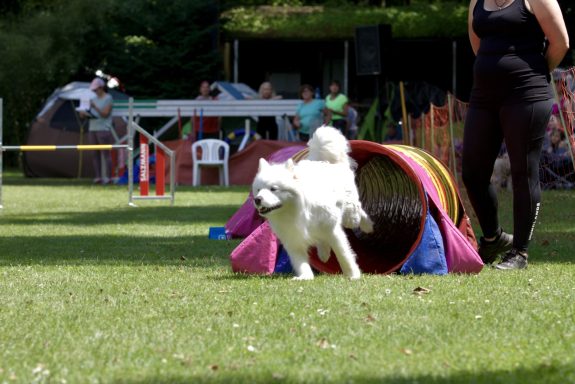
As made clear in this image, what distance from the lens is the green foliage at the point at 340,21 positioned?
103 feet

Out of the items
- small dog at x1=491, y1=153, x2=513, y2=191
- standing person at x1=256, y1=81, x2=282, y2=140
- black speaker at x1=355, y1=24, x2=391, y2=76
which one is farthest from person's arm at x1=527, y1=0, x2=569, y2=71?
standing person at x1=256, y1=81, x2=282, y2=140

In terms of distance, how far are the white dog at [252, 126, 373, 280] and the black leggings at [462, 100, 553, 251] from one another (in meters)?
0.94

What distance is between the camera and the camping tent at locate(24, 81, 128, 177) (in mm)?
27609

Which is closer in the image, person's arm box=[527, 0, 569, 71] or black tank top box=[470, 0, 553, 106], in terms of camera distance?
person's arm box=[527, 0, 569, 71]

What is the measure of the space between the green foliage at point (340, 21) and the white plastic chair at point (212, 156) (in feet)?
29.4

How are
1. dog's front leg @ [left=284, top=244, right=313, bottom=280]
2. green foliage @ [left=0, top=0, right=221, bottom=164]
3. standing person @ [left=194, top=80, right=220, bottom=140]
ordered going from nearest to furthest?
dog's front leg @ [left=284, top=244, right=313, bottom=280] → standing person @ [left=194, top=80, right=220, bottom=140] → green foliage @ [left=0, top=0, right=221, bottom=164]

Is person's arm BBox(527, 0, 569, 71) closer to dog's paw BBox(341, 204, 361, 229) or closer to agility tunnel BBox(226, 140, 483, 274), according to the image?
agility tunnel BBox(226, 140, 483, 274)

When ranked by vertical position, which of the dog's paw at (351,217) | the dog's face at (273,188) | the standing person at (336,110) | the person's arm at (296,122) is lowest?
the person's arm at (296,122)

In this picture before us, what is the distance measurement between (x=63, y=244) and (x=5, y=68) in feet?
70.0

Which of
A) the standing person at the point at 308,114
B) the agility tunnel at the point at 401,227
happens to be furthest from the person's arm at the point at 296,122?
the agility tunnel at the point at 401,227

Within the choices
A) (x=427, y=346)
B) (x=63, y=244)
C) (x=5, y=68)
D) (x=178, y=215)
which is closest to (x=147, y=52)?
(x=5, y=68)

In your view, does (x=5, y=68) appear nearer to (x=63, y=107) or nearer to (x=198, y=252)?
(x=63, y=107)

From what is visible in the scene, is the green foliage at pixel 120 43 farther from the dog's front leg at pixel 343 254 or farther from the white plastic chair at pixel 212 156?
the dog's front leg at pixel 343 254

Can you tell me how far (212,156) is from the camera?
23.8m
